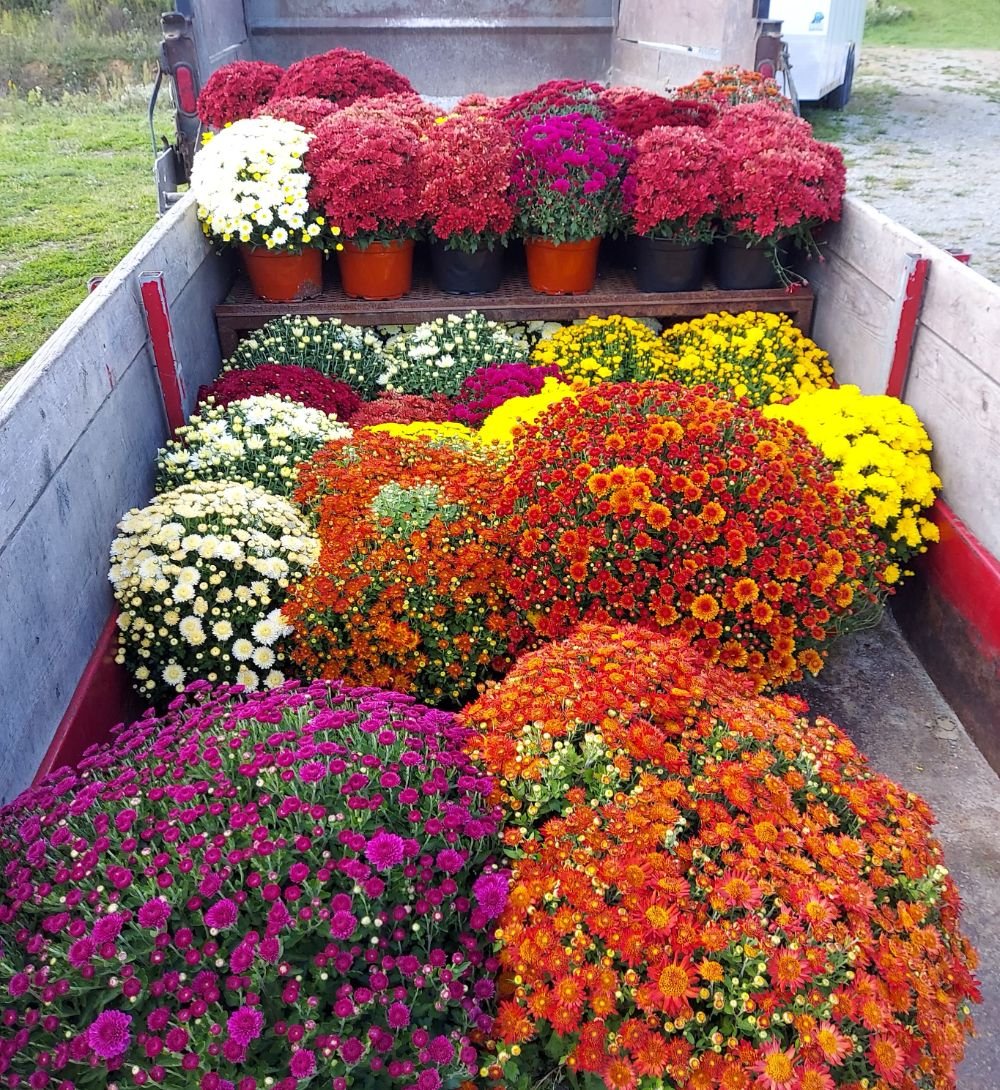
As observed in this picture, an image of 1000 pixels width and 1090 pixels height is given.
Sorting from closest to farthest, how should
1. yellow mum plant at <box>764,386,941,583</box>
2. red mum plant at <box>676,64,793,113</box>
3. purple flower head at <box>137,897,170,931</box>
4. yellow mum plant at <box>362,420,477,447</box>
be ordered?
purple flower head at <box>137,897,170,931</box>
yellow mum plant at <box>764,386,941,583</box>
yellow mum plant at <box>362,420,477,447</box>
red mum plant at <box>676,64,793,113</box>

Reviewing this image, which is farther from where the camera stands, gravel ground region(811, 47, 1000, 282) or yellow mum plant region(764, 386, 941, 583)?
gravel ground region(811, 47, 1000, 282)

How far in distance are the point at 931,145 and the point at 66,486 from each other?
12.3m

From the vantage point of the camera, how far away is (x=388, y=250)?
15.2 ft

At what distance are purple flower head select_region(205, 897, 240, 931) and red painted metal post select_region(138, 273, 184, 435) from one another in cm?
237

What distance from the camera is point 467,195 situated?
4410 millimetres

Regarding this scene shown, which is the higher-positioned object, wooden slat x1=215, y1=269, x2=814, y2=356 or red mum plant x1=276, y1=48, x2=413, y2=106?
red mum plant x1=276, y1=48, x2=413, y2=106

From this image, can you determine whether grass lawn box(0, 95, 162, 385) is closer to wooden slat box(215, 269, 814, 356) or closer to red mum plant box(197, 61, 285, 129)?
red mum plant box(197, 61, 285, 129)

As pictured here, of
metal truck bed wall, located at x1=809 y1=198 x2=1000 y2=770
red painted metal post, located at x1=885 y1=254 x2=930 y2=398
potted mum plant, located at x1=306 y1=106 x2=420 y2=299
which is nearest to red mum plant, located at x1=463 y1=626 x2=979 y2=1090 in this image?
metal truck bed wall, located at x1=809 y1=198 x2=1000 y2=770

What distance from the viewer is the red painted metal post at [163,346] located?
11.2 feet

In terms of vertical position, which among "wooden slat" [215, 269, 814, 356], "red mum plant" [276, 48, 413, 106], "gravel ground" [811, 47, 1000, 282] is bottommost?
"gravel ground" [811, 47, 1000, 282]

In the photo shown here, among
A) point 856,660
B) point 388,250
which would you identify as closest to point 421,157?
point 388,250

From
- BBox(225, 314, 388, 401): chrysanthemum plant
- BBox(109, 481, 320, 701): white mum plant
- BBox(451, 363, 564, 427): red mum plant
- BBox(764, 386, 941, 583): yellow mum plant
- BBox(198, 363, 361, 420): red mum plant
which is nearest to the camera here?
BBox(109, 481, 320, 701): white mum plant

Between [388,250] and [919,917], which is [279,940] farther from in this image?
[388,250]

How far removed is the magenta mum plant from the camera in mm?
1527
